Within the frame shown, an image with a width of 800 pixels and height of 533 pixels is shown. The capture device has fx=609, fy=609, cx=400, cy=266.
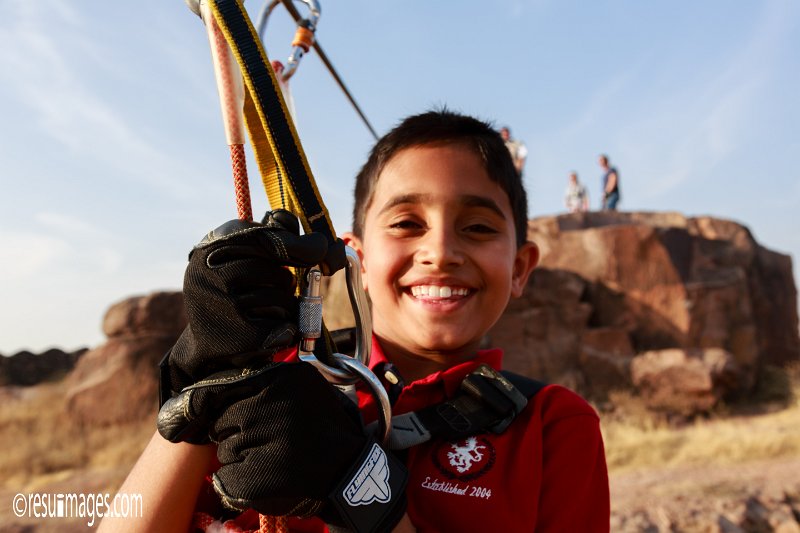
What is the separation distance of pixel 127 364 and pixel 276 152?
13.3 metres

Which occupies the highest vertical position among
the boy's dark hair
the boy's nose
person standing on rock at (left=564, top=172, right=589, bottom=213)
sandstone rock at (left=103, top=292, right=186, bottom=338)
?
person standing on rock at (left=564, top=172, right=589, bottom=213)

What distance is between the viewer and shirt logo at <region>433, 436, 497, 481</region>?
1.38 m

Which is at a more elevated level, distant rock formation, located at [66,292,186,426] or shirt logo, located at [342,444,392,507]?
shirt logo, located at [342,444,392,507]

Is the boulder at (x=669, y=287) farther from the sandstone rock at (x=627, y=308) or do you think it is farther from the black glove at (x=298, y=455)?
the black glove at (x=298, y=455)

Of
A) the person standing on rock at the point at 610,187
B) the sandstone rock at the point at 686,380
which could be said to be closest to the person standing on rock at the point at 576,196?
the person standing on rock at the point at 610,187

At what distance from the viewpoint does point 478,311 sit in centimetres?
161

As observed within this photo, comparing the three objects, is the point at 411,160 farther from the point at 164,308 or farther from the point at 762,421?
the point at 164,308

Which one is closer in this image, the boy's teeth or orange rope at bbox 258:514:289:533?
orange rope at bbox 258:514:289:533

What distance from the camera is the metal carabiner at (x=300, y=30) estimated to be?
132 centimetres

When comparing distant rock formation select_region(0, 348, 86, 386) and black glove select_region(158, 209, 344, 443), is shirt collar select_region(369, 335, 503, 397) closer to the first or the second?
black glove select_region(158, 209, 344, 443)

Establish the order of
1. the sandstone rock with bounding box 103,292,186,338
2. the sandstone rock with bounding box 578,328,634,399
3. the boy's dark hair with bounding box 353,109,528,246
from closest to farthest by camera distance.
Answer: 1. the boy's dark hair with bounding box 353,109,528,246
2. the sandstone rock with bounding box 578,328,634,399
3. the sandstone rock with bounding box 103,292,186,338

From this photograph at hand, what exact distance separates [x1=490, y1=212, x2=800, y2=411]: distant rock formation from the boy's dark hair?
1047cm

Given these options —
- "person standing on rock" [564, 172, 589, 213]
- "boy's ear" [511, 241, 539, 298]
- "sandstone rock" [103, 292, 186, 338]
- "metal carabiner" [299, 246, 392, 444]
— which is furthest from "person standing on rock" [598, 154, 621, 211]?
"metal carabiner" [299, 246, 392, 444]

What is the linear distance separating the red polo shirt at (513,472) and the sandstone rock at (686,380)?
1111 centimetres
